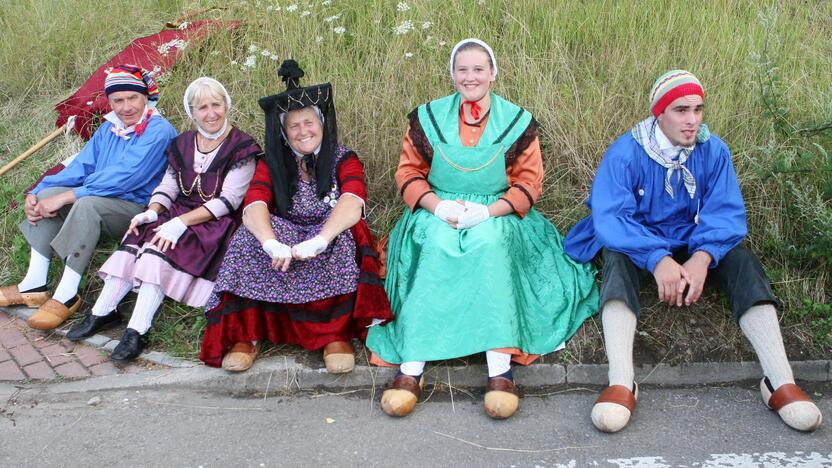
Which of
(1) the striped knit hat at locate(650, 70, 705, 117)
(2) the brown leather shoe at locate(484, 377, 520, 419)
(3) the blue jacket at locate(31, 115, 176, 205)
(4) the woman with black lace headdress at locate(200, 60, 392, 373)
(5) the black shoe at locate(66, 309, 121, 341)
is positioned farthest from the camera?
(3) the blue jacket at locate(31, 115, 176, 205)

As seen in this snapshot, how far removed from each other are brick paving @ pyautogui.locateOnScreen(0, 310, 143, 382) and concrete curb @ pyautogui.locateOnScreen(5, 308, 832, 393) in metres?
0.11

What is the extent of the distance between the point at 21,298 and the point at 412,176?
241 centimetres

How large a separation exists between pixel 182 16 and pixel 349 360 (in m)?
4.22

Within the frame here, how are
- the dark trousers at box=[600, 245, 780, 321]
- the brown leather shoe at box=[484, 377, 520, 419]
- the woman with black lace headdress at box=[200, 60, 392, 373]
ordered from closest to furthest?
the brown leather shoe at box=[484, 377, 520, 419]
the dark trousers at box=[600, 245, 780, 321]
the woman with black lace headdress at box=[200, 60, 392, 373]

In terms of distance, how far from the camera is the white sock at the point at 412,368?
3473 millimetres

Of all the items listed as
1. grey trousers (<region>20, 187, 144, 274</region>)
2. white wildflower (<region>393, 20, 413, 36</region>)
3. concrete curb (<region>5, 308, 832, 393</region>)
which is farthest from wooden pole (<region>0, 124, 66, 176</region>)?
white wildflower (<region>393, 20, 413, 36</region>)

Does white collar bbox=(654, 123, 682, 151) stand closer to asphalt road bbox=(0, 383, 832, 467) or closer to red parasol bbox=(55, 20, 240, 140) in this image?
asphalt road bbox=(0, 383, 832, 467)

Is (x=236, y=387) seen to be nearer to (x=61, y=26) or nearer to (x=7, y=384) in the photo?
(x=7, y=384)

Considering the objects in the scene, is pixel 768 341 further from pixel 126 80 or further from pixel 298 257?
pixel 126 80

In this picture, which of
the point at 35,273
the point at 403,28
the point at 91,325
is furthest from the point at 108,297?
the point at 403,28

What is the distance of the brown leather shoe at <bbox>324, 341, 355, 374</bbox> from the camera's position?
11.8ft

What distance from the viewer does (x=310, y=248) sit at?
358 centimetres

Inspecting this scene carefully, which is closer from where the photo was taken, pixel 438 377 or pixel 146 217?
pixel 438 377

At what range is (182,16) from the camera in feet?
21.5
